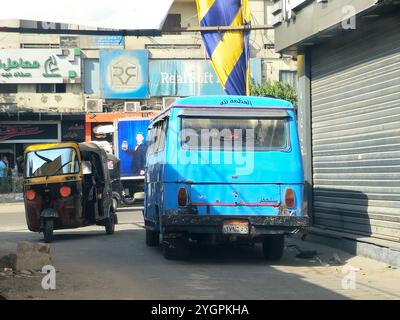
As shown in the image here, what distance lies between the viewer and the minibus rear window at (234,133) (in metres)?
11.4

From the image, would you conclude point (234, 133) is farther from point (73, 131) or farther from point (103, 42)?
point (103, 42)

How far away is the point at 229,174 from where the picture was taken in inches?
439

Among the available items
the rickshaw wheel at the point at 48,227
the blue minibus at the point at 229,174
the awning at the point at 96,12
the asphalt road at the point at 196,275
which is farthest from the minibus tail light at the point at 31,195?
the awning at the point at 96,12

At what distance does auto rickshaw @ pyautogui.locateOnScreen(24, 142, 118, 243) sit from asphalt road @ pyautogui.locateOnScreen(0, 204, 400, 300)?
0.62 m

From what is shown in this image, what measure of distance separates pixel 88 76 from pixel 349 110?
85.2 feet

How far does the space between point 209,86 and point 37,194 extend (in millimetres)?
23959

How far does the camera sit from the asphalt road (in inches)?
336

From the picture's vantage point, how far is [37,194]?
48.1ft

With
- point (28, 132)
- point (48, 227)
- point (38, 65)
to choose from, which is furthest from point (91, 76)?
point (48, 227)

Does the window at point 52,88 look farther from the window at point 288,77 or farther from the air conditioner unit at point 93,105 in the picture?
the window at point 288,77

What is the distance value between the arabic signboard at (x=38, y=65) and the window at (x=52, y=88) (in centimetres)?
54

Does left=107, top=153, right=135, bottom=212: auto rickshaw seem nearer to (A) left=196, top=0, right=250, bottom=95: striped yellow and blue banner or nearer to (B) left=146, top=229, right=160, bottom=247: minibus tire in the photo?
(A) left=196, top=0, right=250, bottom=95: striped yellow and blue banner
